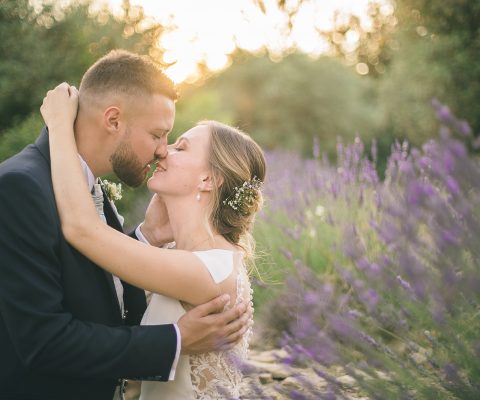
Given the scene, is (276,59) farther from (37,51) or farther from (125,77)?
(125,77)

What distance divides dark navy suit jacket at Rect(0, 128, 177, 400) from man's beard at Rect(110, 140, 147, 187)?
0.48 metres

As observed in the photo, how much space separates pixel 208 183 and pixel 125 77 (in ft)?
2.11

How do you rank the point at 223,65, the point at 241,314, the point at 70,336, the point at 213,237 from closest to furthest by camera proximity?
the point at 70,336
the point at 241,314
the point at 213,237
the point at 223,65

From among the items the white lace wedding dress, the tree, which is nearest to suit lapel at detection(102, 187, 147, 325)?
the white lace wedding dress

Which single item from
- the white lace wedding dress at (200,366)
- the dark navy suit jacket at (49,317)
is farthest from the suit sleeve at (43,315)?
the white lace wedding dress at (200,366)

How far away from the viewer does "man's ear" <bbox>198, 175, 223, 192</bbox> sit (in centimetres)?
284

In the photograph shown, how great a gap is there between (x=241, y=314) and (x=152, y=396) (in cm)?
56

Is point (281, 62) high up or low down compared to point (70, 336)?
down

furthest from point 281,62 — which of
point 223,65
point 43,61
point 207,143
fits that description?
point 207,143

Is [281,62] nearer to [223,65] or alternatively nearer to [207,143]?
[223,65]

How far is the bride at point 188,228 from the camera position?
2.33 metres

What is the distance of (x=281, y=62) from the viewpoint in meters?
24.1

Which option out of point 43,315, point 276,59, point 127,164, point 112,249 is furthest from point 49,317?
point 276,59

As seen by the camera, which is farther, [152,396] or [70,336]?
[152,396]
